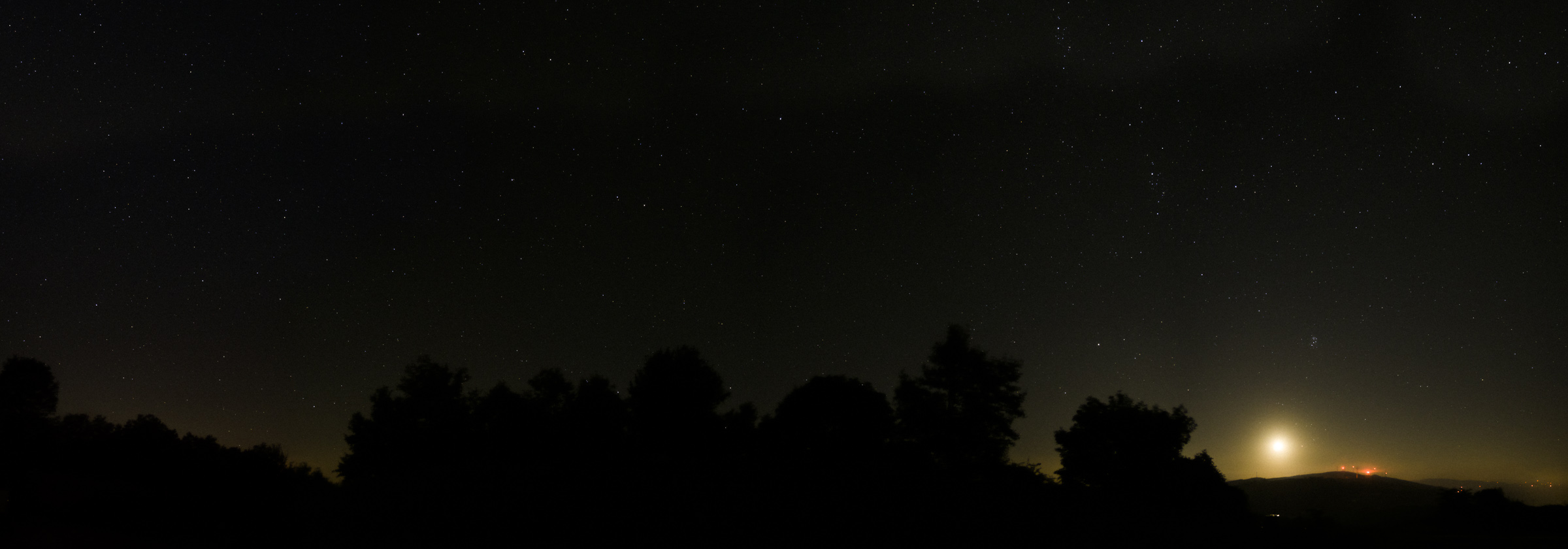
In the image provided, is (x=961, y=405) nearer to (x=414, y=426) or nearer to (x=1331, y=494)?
(x=414, y=426)

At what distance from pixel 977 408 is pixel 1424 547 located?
77.7ft

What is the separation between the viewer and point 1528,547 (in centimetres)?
1870

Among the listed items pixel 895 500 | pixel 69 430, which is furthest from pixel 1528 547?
pixel 69 430

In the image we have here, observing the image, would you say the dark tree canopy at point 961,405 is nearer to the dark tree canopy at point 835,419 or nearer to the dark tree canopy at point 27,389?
the dark tree canopy at point 835,419

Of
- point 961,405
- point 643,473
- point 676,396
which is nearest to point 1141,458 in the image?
point 961,405

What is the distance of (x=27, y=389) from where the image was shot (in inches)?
2429

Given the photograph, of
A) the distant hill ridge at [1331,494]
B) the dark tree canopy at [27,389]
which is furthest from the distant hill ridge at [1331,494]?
the dark tree canopy at [27,389]

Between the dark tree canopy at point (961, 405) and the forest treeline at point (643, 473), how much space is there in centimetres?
A: 10

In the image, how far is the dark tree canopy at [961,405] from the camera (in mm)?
40062

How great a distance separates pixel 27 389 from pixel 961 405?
74404mm

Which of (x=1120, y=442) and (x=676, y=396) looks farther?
(x=1120, y=442)

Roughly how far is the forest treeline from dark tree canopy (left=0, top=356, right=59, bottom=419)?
0.49ft

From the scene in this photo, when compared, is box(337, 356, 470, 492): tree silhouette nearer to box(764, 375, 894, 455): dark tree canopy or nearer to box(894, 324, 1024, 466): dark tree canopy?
box(764, 375, 894, 455): dark tree canopy

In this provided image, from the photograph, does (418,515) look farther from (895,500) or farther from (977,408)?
(977,408)
